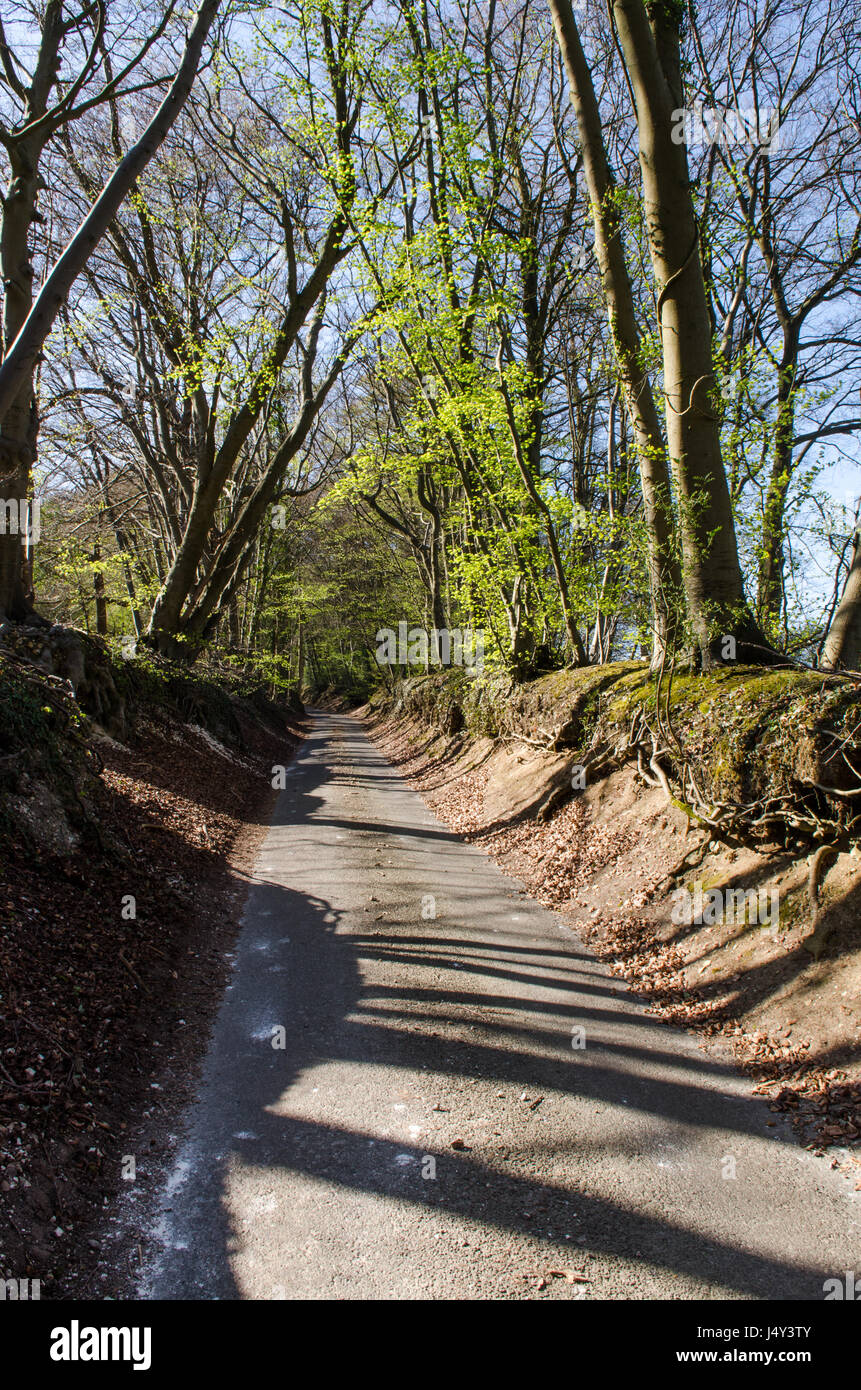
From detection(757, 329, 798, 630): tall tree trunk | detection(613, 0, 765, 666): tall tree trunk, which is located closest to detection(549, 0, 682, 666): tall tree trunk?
detection(613, 0, 765, 666): tall tree trunk

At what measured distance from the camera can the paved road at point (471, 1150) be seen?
303cm

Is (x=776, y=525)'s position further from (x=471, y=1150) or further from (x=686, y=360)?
(x=471, y=1150)

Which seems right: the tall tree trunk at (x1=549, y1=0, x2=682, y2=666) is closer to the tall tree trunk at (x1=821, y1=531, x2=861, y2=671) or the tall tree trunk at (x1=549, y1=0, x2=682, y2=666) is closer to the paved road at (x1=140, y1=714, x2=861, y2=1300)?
the tall tree trunk at (x1=821, y1=531, x2=861, y2=671)

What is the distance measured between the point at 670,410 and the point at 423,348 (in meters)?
8.03

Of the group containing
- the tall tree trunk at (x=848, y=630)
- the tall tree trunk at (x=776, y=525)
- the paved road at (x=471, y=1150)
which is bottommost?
the paved road at (x=471, y=1150)

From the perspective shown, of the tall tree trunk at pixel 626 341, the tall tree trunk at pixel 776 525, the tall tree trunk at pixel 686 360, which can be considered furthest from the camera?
the tall tree trunk at pixel 776 525

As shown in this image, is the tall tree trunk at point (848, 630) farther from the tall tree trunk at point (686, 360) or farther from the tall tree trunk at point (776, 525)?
the tall tree trunk at point (776, 525)

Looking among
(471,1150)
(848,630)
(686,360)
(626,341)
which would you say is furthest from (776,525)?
(471,1150)

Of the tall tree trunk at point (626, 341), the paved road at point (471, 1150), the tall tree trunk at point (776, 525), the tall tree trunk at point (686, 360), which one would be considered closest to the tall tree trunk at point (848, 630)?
the tall tree trunk at point (686, 360)

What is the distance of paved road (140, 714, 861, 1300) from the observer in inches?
119

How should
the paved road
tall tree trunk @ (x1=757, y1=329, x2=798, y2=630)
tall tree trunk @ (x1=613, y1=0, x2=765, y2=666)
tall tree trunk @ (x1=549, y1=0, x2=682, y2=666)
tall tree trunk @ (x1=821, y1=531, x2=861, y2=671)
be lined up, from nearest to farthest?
the paved road
tall tree trunk @ (x1=613, y1=0, x2=765, y2=666)
tall tree trunk @ (x1=821, y1=531, x2=861, y2=671)
tall tree trunk @ (x1=549, y1=0, x2=682, y2=666)
tall tree trunk @ (x1=757, y1=329, x2=798, y2=630)

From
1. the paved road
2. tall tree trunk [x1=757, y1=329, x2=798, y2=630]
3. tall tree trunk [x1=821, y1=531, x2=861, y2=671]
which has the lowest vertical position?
the paved road

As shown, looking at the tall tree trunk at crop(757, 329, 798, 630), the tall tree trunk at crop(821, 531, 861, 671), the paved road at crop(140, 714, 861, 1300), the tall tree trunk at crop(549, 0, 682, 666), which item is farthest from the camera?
the tall tree trunk at crop(757, 329, 798, 630)

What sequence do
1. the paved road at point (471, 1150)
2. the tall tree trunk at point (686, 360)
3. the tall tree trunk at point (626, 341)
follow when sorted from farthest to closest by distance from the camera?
the tall tree trunk at point (626, 341)
the tall tree trunk at point (686, 360)
the paved road at point (471, 1150)
